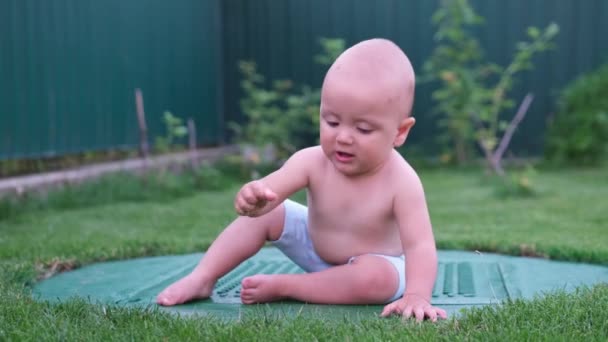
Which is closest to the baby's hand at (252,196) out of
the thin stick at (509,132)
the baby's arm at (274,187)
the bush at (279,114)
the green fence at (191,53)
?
the baby's arm at (274,187)

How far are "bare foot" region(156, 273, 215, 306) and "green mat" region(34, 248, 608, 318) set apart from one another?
0.09 ft

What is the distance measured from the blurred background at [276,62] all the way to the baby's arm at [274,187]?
3.19 meters

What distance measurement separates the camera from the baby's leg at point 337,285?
227cm

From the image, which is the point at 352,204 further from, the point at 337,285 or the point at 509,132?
the point at 509,132

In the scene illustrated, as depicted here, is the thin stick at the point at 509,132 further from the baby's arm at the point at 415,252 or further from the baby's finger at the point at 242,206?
the baby's finger at the point at 242,206

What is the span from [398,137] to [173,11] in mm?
4882

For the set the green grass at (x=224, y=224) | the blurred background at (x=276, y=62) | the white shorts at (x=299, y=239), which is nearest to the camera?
the green grass at (x=224, y=224)

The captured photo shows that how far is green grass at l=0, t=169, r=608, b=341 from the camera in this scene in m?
1.83

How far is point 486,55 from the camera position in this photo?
24.8ft

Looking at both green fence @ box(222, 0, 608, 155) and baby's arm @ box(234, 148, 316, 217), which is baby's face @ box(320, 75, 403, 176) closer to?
baby's arm @ box(234, 148, 316, 217)

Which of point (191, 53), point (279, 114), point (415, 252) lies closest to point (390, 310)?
point (415, 252)

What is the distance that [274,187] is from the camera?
7.39ft

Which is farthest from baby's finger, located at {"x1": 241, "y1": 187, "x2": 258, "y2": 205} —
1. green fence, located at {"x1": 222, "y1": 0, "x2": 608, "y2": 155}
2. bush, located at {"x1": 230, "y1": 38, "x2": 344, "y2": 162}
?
green fence, located at {"x1": 222, "y1": 0, "x2": 608, "y2": 155}

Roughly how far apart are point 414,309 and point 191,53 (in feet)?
17.7
